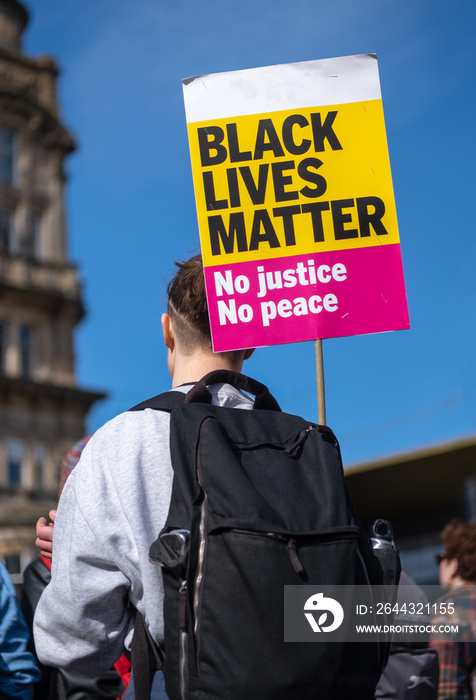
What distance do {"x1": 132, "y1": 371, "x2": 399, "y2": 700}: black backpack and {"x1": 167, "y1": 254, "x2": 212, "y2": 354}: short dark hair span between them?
436 mm

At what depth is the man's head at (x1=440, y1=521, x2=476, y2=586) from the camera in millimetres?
4609

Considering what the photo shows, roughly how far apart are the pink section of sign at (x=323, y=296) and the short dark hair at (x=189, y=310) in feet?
0.72

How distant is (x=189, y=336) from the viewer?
280cm

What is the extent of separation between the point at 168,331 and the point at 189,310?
0.29 ft

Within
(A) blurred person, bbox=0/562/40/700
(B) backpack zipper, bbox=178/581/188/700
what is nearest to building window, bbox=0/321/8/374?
(A) blurred person, bbox=0/562/40/700

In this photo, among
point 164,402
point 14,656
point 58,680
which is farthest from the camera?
point 58,680

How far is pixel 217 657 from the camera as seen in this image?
6.97 feet

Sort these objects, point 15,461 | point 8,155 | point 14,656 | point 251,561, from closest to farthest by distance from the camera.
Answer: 1. point 251,561
2. point 14,656
3. point 15,461
4. point 8,155

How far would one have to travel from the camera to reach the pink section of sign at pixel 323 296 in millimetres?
3141

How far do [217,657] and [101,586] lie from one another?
388mm

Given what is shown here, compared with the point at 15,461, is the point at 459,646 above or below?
below

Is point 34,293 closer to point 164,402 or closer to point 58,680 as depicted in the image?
point 58,680

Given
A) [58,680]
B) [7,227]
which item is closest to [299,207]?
[58,680]

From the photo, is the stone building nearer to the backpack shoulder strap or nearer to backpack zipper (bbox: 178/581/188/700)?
the backpack shoulder strap
